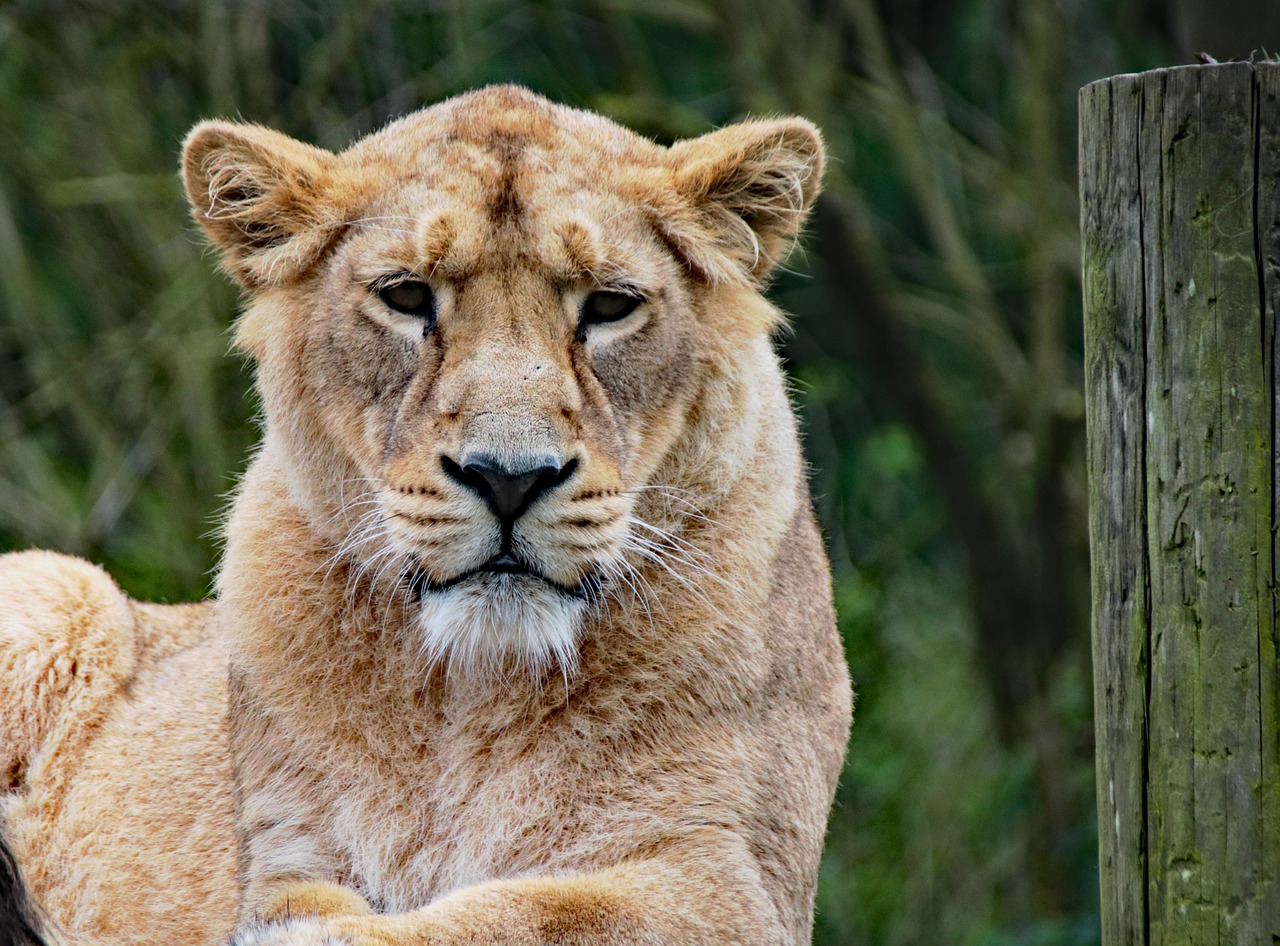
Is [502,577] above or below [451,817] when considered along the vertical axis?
above

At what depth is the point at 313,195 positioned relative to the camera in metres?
3.67

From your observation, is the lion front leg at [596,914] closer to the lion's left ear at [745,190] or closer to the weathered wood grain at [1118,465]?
the weathered wood grain at [1118,465]

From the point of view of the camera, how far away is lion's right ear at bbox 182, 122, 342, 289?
3.65 metres

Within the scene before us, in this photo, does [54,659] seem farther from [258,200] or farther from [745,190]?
[745,190]

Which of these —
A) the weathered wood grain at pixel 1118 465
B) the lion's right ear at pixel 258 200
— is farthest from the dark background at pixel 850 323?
the weathered wood grain at pixel 1118 465

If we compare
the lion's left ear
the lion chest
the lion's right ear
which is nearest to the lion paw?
the lion chest

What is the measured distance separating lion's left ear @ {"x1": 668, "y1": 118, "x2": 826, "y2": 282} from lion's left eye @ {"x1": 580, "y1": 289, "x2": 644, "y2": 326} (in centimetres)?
23

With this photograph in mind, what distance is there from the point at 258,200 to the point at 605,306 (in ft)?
2.59

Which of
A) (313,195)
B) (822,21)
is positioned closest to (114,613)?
(313,195)

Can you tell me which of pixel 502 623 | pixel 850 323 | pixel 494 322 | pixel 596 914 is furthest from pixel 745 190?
pixel 850 323

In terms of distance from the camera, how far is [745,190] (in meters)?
3.81

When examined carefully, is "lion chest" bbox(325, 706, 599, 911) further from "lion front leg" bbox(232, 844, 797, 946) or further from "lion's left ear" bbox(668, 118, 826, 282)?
"lion's left ear" bbox(668, 118, 826, 282)

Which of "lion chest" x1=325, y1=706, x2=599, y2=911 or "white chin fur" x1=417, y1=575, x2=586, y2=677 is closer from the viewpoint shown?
"white chin fur" x1=417, y1=575, x2=586, y2=677

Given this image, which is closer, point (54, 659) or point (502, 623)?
point (502, 623)
